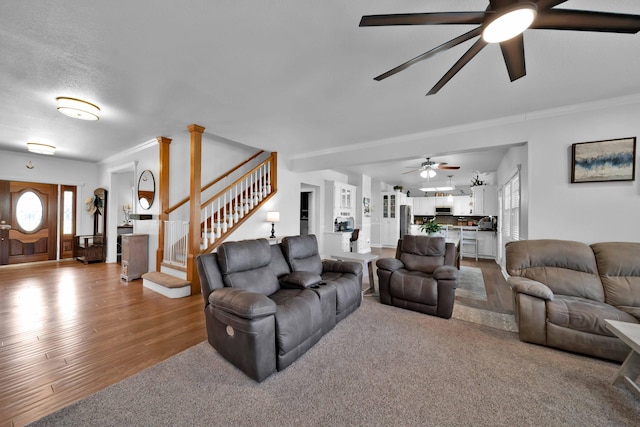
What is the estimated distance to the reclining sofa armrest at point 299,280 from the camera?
263cm

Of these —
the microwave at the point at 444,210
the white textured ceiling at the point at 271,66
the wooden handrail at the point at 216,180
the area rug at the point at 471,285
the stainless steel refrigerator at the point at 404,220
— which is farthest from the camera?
the stainless steel refrigerator at the point at 404,220

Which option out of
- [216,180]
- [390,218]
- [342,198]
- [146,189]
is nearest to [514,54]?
[216,180]

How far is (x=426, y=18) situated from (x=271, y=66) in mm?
1495

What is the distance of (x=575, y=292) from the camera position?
8.53 feet

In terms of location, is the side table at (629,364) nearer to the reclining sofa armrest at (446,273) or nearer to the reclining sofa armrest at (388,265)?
the reclining sofa armrest at (446,273)

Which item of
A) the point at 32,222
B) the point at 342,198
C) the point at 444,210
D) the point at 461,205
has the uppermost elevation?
the point at 342,198

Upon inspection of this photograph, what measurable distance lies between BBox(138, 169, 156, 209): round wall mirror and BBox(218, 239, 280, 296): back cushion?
3.42m

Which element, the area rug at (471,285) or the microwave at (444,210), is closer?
the area rug at (471,285)

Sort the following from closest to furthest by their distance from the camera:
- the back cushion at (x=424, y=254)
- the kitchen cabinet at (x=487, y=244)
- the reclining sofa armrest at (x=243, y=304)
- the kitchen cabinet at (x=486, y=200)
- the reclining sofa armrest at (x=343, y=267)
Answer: the reclining sofa armrest at (x=243, y=304), the reclining sofa armrest at (x=343, y=267), the back cushion at (x=424, y=254), the kitchen cabinet at (x=486, y=200), the kitchen cabinet at (x=487, y=244)

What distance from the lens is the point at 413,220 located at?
10.5 metres

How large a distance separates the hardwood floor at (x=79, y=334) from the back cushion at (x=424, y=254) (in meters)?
0.77

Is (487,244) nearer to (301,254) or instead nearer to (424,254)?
(424,254)

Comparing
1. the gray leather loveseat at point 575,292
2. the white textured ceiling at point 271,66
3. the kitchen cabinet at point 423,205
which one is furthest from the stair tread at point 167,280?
the kitchen cabinet at point 423,205

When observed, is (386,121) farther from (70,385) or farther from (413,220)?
(413,220)
